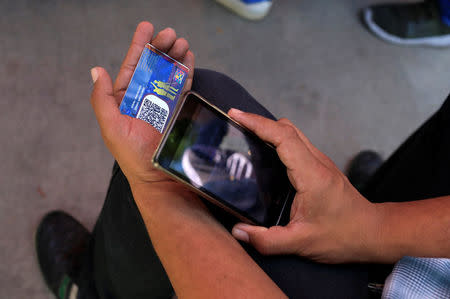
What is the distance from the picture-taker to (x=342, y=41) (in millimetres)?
1398

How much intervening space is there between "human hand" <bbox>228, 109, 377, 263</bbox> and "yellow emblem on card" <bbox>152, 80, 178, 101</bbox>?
0.15 meters

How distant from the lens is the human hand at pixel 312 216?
1.70ft

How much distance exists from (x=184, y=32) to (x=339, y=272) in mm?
1005

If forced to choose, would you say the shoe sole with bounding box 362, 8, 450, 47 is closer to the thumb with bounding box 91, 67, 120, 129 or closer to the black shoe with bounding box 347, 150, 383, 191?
the black shoe with bounding box 347, 150, 383, 191

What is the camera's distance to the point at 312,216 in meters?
0.52

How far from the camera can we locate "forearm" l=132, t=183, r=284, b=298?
440mm

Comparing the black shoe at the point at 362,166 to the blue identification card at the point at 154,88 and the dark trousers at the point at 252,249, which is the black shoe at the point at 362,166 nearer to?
the dark trousers at the point at 252,249

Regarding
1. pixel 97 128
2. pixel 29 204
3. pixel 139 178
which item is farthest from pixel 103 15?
pixel 139 178

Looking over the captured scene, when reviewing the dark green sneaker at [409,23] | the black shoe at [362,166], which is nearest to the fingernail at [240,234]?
the black shoe at [362,166]

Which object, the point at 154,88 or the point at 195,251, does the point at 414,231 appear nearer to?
the point at 195,251

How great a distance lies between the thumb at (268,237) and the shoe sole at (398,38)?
1.23 m

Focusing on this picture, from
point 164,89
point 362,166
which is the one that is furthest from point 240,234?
point 362,166

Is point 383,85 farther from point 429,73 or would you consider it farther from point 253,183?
point 253,183

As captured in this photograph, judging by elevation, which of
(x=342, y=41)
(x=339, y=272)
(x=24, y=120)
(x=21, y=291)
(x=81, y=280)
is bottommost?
(x=21, y=291)
